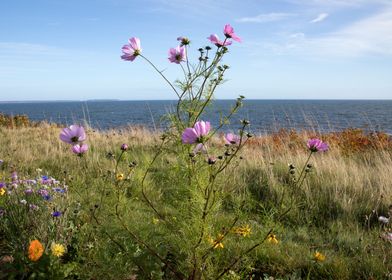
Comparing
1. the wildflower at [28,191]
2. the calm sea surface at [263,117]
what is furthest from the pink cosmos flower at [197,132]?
the wildflower at [28,191]

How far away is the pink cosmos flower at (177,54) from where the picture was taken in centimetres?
245

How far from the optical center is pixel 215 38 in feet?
7.68

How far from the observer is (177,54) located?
96.8 inches

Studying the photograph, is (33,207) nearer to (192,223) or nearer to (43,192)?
(43,192)

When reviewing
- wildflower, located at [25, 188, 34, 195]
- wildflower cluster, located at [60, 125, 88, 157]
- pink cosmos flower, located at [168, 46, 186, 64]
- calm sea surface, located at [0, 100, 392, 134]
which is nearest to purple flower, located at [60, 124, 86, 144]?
wildflower cluster, located at [60, 125, 88, 157]

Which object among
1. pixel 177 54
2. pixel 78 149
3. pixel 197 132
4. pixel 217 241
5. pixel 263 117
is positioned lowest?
pixel 263 117

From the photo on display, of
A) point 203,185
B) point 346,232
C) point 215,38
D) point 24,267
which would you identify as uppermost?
point 215,38

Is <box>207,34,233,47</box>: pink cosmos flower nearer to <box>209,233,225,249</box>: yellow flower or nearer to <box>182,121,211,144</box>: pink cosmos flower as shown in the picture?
<box>182,121,211,144</box>: pink cosmos flower

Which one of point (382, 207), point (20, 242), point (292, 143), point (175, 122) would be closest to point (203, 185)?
point (175, 122)

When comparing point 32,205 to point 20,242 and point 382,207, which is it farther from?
point 382,207

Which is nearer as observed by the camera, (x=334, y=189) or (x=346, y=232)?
(x=346, y=232)

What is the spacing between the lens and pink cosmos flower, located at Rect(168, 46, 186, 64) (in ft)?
8.04

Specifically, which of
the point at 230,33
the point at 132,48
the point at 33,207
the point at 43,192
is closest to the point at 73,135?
the point at 132,48

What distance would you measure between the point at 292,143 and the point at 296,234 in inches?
232
